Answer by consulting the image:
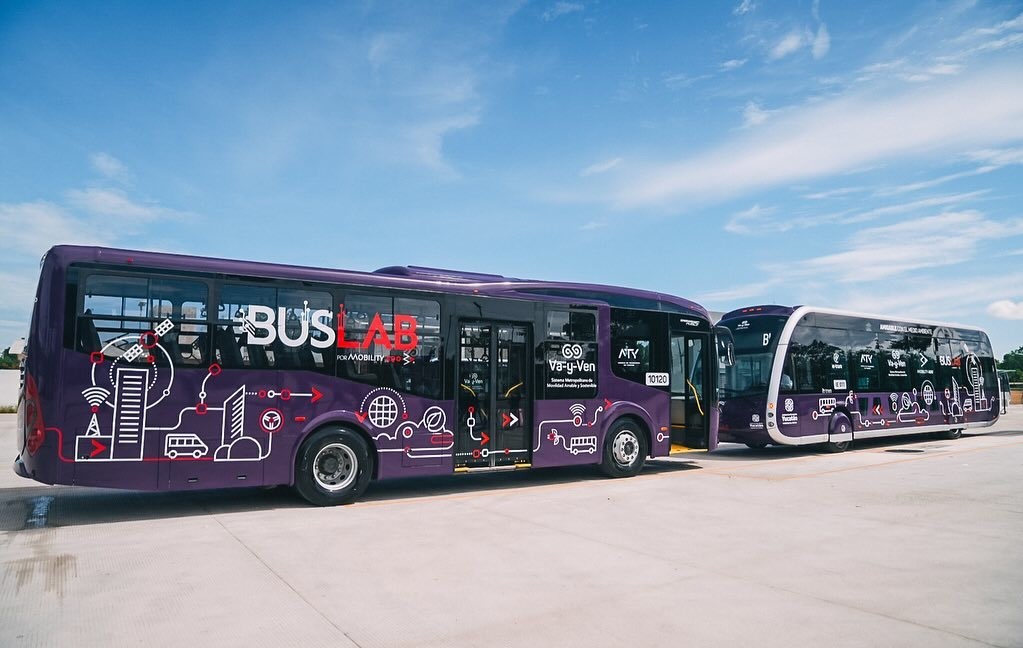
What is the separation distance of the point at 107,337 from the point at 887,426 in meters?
18.1

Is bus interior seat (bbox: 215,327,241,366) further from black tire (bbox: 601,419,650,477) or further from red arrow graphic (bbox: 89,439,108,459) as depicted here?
black tire (bbox: 601,419,650,477)

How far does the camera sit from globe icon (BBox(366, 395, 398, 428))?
988cm

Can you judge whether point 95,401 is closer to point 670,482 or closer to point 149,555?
point 149,555

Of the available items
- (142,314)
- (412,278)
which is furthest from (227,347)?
(412,278)

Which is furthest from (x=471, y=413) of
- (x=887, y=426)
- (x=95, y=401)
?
(x=887, y=426)

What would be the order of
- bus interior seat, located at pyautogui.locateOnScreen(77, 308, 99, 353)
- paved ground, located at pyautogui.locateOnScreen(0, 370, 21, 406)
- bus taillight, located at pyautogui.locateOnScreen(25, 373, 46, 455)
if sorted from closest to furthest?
bus taillight, located at pyautogui.locateOnScreen(25, 373, 46, 455)
bus interior seat, located at pyautogui.locateOnScreen(77, 308, 99, 353)
paved ground, located at pyautogui.locateOnScreen(0, 370, 21, 406)

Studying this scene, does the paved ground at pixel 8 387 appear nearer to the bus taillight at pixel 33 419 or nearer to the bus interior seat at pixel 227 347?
the bus taillight at pixel 33 419

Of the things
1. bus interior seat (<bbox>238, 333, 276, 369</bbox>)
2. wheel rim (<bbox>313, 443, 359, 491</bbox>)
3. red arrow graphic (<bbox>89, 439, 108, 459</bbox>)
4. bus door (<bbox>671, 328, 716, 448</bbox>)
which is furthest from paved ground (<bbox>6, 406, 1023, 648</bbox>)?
bus door (<bbox>671, 328, 716, 448</bbox>)

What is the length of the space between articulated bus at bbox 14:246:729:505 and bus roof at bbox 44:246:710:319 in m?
0.02

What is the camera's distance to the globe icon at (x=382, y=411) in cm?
988

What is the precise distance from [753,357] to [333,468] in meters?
10.6

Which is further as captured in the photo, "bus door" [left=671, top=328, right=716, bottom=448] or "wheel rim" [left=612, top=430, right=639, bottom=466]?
"bus door" [left=671, top=328, right=716, bottom=448]

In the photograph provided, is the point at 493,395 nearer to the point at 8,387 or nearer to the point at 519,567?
the point at 519,567

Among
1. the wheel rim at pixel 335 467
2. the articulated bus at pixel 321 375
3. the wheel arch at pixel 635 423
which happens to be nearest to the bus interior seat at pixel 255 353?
the articulated bus at pixel 321 375
